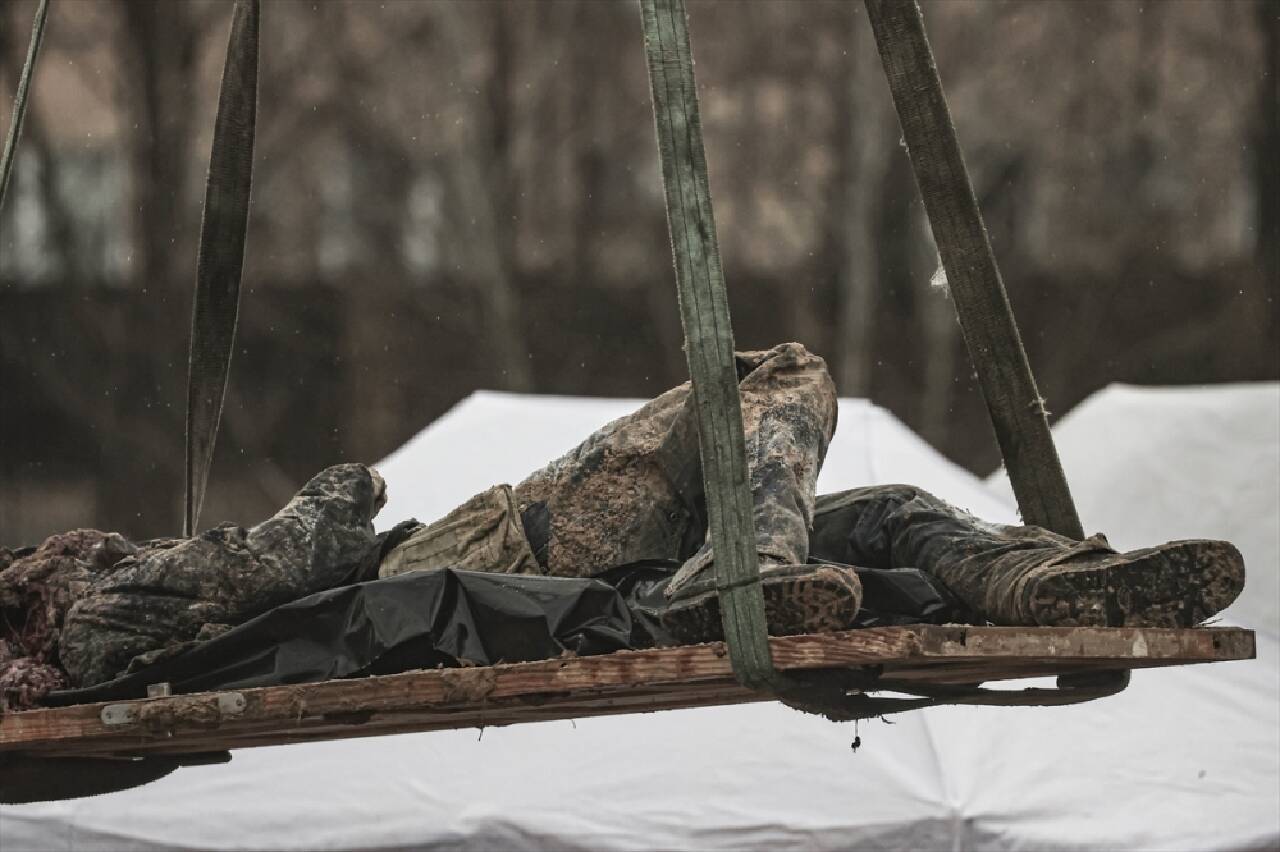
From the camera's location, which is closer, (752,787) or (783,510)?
(783,510)

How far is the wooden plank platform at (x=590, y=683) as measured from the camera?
3.77 metres

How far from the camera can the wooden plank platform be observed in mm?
3766

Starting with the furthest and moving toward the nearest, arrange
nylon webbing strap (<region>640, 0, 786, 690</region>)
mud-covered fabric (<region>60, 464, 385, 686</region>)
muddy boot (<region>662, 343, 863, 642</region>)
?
mud-covered fabric (<region>60, 464, 385, 686</region>), muddy boot (<region>662, 343, 863, 642</region>), nylon webbing strap (<region>640, 0, 786, 690</region>)

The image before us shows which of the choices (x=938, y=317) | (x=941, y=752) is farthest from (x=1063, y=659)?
(x=938, y=317)

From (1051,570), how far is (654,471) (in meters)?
1.17

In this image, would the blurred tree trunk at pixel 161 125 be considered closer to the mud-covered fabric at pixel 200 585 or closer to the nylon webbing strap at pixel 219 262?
the nylon webbing strap at pixel 219 262

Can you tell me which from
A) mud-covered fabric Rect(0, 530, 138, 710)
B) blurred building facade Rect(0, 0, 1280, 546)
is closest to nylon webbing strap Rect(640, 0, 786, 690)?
mud-covered fabric Rect(0, 530, 138, 710)

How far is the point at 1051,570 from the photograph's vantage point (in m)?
4.09

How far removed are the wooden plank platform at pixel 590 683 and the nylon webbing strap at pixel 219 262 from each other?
1.44m

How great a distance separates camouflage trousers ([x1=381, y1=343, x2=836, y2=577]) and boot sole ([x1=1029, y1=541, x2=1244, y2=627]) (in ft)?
2.74

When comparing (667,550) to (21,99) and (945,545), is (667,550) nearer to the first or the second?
(945,545)

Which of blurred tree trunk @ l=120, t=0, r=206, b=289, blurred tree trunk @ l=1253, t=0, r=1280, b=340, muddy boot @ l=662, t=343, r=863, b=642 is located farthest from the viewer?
blurred tree trunk @ l=120, t=0, r=206, b=289

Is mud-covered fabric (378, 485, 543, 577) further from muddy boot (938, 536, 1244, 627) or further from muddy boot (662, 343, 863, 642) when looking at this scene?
muddy boot (938, 536, 1244, 627)

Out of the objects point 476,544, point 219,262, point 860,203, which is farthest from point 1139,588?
point 860,203
